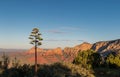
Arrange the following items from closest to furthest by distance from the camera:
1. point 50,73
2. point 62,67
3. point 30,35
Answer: point 30,35
point 50,73
point 62,67

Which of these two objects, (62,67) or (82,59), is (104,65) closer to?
(82,59)

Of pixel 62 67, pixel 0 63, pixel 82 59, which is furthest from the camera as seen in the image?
pixel 82 59

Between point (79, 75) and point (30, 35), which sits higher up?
point (30, 35)

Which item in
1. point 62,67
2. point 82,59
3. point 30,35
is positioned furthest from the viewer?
point 82,59

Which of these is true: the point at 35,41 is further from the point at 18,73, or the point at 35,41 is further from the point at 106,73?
the point at 106,73

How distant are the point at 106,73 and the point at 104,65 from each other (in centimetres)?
2098

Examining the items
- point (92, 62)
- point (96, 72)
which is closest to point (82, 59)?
point (92, 62)

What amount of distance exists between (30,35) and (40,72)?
13.7 m

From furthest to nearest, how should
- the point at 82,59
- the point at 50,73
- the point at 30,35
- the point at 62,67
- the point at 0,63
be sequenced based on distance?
1. the point at 82,59
2. the point at 0,63
3. the point at 62,67
4. the point at 50,73
5. the point at 30,35

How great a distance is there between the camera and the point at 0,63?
7881 centimetres

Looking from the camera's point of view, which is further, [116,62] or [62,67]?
[116,62]

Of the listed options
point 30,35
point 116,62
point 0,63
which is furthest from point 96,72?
point 30,35

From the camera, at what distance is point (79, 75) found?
211 ft

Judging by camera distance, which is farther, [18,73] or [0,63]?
[0,63]
